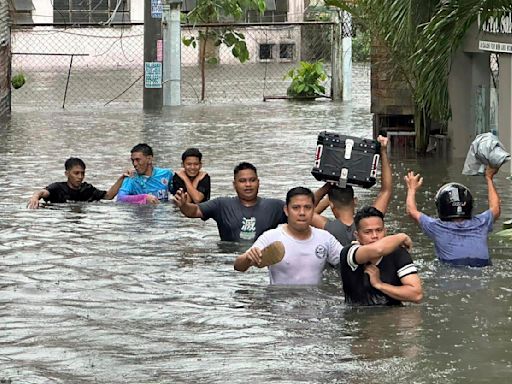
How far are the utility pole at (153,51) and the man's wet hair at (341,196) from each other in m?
21.8

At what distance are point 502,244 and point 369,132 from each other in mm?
12693

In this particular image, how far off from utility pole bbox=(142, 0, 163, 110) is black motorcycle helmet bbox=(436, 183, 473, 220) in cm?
2201

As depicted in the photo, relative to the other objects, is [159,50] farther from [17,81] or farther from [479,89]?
[479,89]

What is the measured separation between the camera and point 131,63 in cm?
4850

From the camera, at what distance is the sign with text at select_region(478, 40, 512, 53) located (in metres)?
19.6

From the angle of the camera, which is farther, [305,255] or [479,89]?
[479,89]

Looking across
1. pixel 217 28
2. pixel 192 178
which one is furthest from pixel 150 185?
pixel 217 28

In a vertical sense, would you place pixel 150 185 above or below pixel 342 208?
below

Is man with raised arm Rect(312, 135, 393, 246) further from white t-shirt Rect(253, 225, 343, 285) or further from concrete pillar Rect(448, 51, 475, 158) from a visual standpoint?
concrete pillar Rect(448, 51, 475, 158)

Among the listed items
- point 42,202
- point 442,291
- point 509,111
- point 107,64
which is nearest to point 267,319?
point 442,291

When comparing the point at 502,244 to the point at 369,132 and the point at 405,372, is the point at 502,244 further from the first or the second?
the point at 369,132

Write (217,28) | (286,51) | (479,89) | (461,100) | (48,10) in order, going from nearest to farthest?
(479,89) → (461,100) → (217,28) → (286,51) → (48,10)

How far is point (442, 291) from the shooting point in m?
11.5

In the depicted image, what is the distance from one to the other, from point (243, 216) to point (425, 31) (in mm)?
5168
